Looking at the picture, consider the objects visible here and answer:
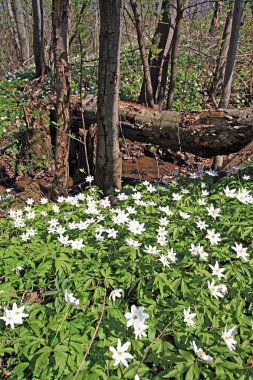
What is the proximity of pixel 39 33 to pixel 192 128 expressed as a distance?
666cm

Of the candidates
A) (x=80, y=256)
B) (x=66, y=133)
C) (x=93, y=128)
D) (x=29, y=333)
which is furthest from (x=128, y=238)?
(x=93, y=128)

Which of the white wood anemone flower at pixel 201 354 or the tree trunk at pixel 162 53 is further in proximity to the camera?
the tree trunk at pixel 162 53

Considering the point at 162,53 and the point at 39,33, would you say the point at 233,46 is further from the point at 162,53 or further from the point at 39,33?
the point at 39,33

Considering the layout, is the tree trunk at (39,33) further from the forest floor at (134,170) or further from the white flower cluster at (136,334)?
the white flower cluster at (136,334)

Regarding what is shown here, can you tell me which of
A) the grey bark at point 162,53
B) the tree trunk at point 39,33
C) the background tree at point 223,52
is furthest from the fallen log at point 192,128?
the tree trunk at point 39,33

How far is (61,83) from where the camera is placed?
3875mm

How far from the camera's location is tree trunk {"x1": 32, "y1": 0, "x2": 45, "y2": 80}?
8.73m

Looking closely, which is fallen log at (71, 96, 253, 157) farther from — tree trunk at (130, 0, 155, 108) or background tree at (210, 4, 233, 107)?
background tree at (210, 4, 233, 107)

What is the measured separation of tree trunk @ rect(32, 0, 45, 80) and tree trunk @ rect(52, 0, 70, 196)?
5.95 meters

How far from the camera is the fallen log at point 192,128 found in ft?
13.8

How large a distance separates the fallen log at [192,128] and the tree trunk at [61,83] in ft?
1.86

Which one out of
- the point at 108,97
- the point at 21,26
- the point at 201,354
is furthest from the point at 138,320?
the point at 21,26

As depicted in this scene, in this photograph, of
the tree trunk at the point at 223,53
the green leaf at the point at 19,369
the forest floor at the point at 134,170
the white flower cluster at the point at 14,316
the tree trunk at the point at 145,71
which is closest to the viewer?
the green leaf at the point at 19,369

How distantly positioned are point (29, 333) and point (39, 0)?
943 cm
